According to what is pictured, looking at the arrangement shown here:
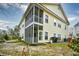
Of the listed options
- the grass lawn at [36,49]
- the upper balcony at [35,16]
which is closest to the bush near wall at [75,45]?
the grass lawn at [36,49]

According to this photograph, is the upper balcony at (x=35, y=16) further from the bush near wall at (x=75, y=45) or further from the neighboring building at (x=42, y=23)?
the bush near wall at (x=75, y=45)

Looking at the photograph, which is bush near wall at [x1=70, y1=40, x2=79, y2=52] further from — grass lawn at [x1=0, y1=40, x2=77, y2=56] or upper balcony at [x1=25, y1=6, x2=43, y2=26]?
upper balcony at [x1=25, y1=6, x2=43, y2=26]

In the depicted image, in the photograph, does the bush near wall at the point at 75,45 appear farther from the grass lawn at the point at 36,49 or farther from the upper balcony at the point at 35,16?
the upper balcony at the point at 35,16

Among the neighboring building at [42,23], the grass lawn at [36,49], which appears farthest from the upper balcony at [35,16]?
the grass lawn at [36,49]

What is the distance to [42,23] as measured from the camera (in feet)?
6.07

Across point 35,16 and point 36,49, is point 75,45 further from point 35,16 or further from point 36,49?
point 35,16

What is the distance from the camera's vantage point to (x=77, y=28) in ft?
5.98

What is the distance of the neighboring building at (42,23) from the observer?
1.82 metres

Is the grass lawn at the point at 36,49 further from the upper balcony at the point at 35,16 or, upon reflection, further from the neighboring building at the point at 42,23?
the upper balcony at the point at 35,16

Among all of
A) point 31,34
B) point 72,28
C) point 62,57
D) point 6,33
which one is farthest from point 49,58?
point 6,33

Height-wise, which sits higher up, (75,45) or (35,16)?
(35,16)

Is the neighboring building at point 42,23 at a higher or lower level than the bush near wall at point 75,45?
higher

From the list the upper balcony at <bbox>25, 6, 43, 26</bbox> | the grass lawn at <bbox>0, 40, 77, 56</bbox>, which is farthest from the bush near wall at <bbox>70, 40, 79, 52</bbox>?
the upper balcony at <bbox>25, 6, 43, 26</bbox>

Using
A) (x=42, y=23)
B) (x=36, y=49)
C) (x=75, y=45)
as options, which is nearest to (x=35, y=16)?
(x=42, y=23)
